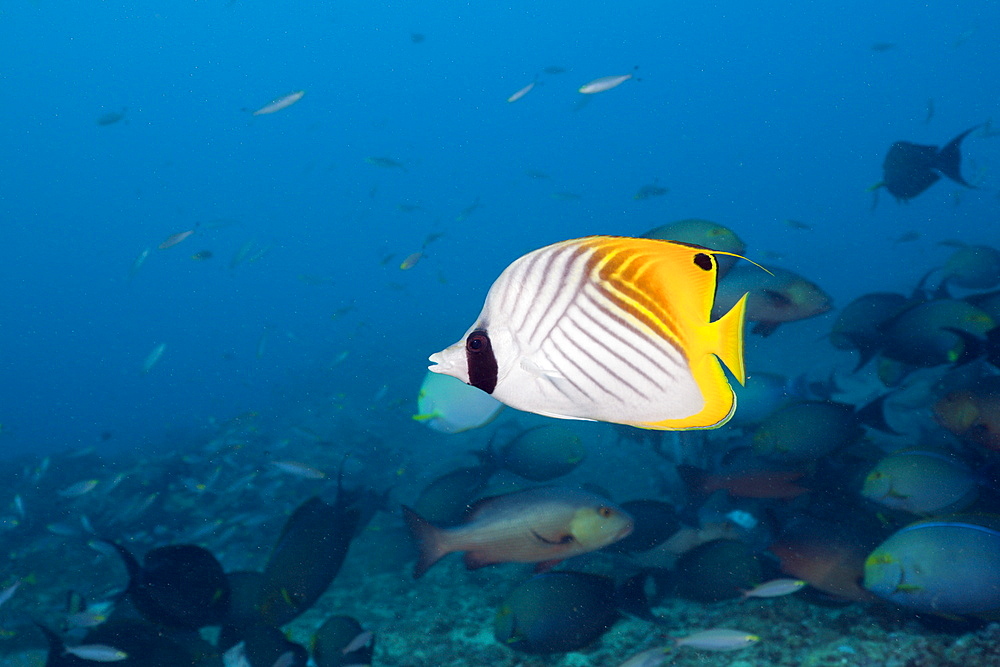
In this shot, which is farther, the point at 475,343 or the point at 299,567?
the point at 299,567

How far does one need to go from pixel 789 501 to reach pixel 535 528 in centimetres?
185

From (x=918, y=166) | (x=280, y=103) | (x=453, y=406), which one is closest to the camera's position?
(x=453, y=406)

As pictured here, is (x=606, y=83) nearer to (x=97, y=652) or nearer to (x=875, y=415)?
(x=875, y=415)

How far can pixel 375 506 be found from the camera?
4.39 m

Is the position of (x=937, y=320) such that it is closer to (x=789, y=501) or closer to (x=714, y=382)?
(x=789, y=501)

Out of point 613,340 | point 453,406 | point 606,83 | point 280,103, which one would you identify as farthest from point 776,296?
point 280,103

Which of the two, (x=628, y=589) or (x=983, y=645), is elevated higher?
(x=983, y=645)

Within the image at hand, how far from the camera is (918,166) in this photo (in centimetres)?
500

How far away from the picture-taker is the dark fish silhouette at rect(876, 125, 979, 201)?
4.89 m

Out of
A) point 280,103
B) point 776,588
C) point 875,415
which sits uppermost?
point 280,103

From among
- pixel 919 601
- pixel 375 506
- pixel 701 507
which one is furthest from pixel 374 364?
pixel 919 601

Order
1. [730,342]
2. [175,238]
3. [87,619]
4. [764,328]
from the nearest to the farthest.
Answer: [730,342] → [764,328] → [87,619] → [175,238]

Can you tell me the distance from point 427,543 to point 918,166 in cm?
567

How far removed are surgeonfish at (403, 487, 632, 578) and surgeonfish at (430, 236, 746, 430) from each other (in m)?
1.88
